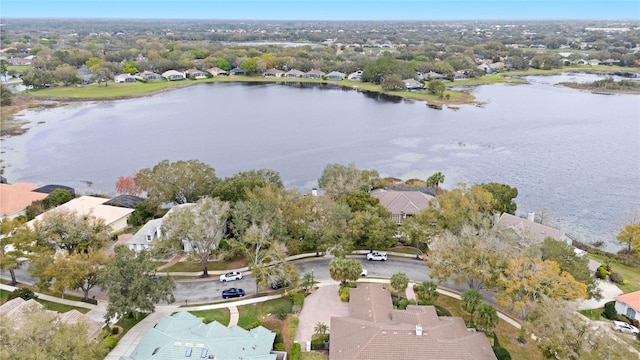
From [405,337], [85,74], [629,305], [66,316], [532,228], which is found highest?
[85,74]

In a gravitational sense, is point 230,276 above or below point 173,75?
below

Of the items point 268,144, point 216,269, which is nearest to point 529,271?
point 216,269

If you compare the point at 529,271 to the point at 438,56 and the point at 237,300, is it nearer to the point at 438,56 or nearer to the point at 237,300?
the point at 237,300

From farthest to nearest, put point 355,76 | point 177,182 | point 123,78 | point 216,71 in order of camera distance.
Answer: point 216,71, point 355,76, point 123,78, point 177,182

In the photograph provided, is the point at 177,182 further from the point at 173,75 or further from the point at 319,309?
the point at 173,75

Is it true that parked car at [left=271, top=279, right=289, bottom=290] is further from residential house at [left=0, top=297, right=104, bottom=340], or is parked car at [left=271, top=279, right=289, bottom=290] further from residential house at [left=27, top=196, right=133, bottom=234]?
residential house at [left=27, top=196, right=133, bottom=234]

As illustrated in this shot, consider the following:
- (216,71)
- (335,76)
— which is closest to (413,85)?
(335,76)

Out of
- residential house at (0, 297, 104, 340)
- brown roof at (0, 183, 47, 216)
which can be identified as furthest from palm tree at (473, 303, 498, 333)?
brown roof at (0, 183, 47, 216)
